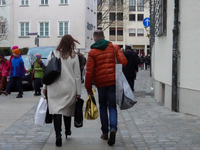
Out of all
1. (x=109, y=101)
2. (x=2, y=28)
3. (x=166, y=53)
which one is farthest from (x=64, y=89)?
(x=2, y=28)

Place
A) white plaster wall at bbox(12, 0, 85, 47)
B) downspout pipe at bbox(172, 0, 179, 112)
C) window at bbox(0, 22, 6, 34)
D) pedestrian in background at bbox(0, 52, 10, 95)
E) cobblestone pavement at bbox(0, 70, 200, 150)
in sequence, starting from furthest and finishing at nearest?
1. white plaster wall at bbox(12, 0, 85, 47)
2. window at bbox(0, 22, 6, 34)
3. pedestrian in background at bbox(0, 52, 10, 95)
4. downspout pipe at bbox(172, 0, 179, 112)
5. cobblestone pavement at bbox(0, 70, 200, 150)

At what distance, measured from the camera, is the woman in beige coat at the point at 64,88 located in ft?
20.4

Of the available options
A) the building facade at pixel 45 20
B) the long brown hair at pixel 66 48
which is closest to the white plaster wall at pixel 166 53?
the long brown hair at pixel 66 48

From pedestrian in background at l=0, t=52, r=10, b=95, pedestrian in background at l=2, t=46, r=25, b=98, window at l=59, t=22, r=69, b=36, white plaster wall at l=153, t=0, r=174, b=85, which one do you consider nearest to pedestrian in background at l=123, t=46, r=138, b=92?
white plaster wall at l=153, t=0, r=174, b=85

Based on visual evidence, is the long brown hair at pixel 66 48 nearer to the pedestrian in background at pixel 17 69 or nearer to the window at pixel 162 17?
the window at pixel 162 17

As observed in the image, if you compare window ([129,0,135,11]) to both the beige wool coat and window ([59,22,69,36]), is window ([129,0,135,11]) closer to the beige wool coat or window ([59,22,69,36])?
window ([59,22,69,36])

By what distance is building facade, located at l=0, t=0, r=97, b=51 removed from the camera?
44969 mm

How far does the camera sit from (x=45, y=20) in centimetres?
4541

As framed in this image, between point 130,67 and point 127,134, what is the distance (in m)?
5.82

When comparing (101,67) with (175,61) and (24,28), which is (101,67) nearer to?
(175,61)

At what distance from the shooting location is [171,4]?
33.3 ft

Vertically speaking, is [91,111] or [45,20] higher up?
[45,20]

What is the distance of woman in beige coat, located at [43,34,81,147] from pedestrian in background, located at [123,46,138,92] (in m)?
6.47

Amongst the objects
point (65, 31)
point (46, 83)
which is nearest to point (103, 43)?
point (46, 83)
